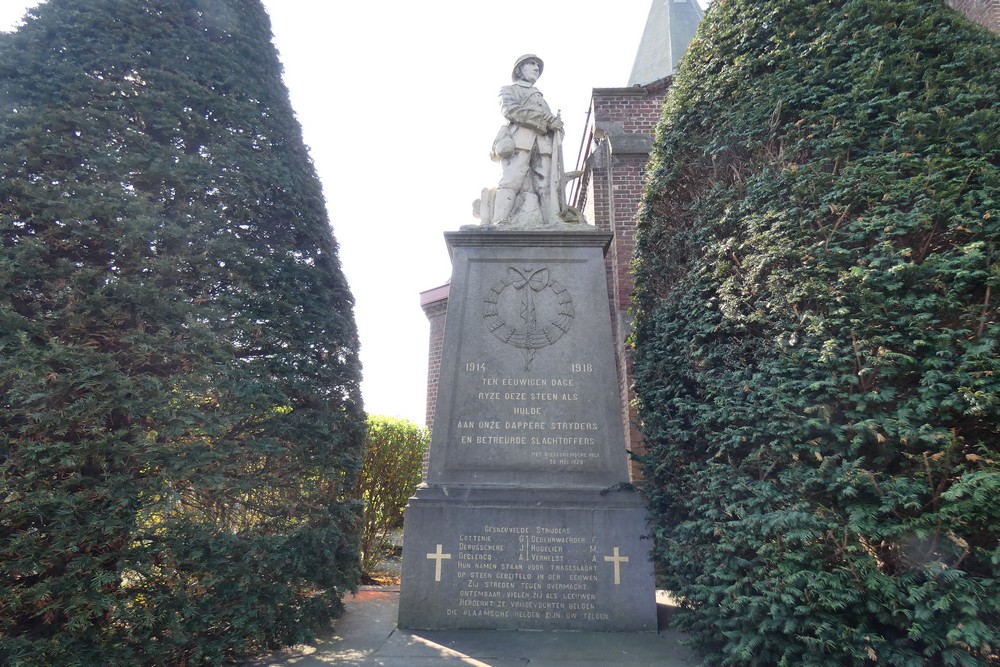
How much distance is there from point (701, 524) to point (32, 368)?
451 cm

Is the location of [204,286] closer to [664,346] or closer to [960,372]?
[664,346]

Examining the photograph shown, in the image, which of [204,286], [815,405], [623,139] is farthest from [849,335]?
[623,139]

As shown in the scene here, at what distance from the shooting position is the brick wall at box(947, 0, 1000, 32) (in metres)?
8.36

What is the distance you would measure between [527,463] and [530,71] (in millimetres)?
5020

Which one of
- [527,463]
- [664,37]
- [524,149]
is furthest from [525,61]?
[664,37]

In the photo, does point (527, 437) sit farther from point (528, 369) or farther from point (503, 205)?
point (503, 205)

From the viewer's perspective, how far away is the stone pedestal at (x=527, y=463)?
15.7ft

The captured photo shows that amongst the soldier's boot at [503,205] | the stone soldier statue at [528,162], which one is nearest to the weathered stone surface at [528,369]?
the soldier's boot at [503,205]

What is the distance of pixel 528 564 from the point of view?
16.0 feet

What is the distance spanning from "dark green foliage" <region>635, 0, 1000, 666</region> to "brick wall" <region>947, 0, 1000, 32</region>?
22.3ft

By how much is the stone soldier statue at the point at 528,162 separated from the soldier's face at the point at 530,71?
16 centimetres

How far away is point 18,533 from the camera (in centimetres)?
327

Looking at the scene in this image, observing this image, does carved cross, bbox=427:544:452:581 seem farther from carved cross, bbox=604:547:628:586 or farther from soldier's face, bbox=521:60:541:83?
soldier's face, bbox=521:60:541:83

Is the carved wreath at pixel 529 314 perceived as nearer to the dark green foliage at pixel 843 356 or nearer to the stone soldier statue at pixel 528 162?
the stone soldier statue at pixel 528 162
